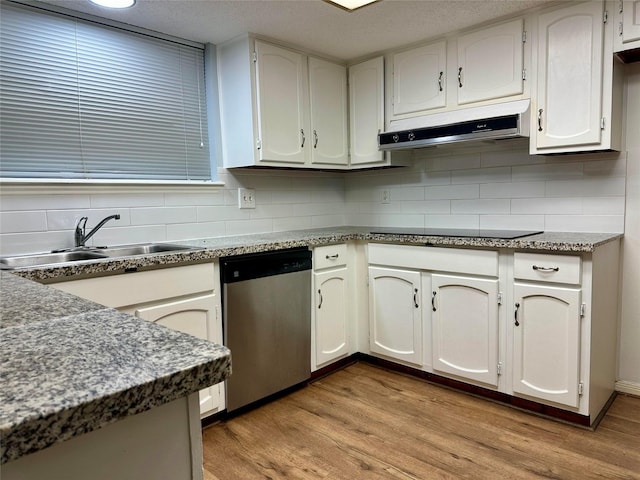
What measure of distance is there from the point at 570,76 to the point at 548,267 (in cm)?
97

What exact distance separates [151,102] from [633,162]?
265 centimetres

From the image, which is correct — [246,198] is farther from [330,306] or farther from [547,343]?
[547,343]

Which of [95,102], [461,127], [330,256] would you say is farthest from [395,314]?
[95,102]

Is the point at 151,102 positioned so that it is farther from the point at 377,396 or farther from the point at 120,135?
the point at 377,396

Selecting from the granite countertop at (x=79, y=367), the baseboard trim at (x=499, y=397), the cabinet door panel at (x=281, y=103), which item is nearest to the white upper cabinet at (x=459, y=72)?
the cabinet door panel at (x=281, y=103)

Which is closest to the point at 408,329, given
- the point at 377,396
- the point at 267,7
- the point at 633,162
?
the point at 377,396

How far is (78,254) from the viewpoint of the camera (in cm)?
215

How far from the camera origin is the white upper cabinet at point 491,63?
2434 mm

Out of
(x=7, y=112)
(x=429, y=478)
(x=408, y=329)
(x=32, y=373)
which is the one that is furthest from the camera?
(x=408, y=329)

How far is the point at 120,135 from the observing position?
2.43m

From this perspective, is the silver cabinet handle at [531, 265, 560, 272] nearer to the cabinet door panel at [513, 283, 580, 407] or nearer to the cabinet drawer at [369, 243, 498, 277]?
the cabinet door panel at [513, 283, 580, 407]

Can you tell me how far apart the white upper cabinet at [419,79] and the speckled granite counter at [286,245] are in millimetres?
870

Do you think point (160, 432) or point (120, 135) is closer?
point (160, 432)

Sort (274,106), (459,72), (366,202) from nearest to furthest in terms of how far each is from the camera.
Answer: (459,72)
(274,106)
(366,202)
